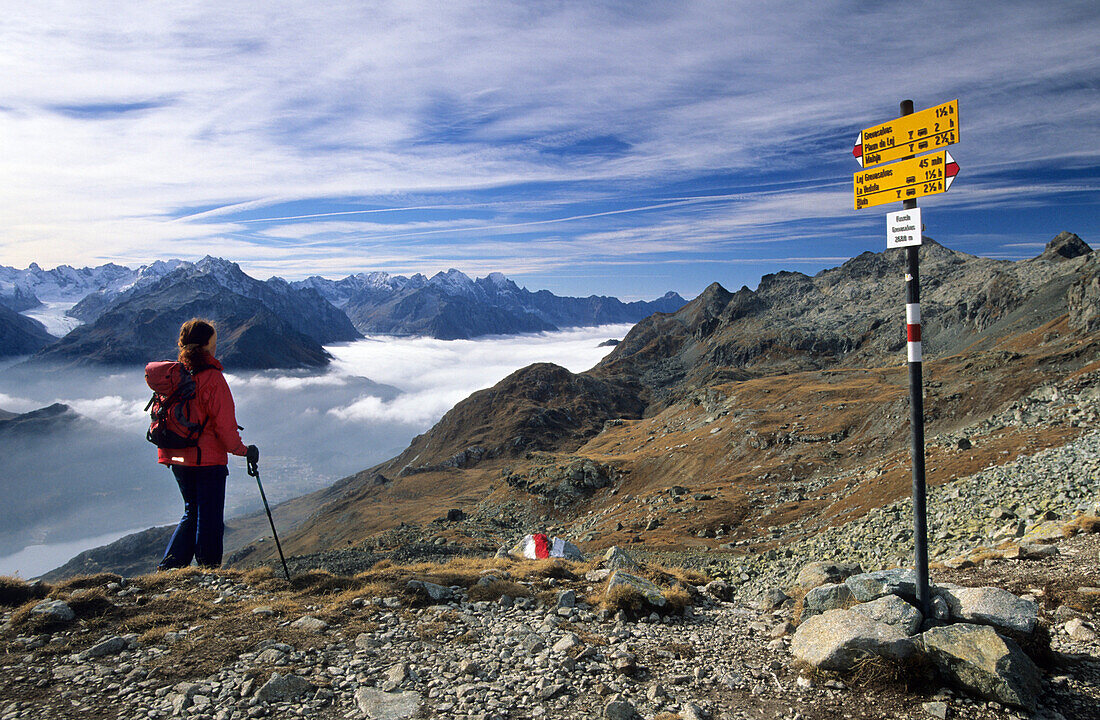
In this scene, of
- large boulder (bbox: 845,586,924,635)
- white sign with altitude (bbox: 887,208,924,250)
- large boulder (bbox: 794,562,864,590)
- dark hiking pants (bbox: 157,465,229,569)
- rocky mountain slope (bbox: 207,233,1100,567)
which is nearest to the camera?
white sign with altitude (bbox: 887,208,924,250)

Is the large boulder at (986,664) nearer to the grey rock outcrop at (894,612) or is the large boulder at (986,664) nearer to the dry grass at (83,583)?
the grey rock outcrop at (894,612)

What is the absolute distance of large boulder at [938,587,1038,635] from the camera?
22.8ft

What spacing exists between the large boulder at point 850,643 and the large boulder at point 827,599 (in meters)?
1.45

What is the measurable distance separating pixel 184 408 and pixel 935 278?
19661 centimetres

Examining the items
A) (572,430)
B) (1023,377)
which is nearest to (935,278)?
(572,430)

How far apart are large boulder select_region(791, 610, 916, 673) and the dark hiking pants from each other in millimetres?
10010

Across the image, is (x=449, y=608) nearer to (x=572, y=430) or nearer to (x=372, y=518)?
(x=372, y=518)

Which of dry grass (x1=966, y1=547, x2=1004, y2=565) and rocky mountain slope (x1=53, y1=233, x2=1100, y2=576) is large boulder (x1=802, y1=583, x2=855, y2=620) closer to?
dry grass (x1=966, y1=547, x2=1004, y2=565)

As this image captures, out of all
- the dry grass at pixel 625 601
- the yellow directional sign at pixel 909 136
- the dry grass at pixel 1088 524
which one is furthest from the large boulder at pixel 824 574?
the yellow directional sign at pixel 909 136

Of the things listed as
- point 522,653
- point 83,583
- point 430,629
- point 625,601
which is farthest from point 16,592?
point 625,601

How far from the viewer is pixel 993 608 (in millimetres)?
7266

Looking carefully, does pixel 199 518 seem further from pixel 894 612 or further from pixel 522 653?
pixel 894 612

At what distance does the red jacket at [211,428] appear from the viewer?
9367 millimetres

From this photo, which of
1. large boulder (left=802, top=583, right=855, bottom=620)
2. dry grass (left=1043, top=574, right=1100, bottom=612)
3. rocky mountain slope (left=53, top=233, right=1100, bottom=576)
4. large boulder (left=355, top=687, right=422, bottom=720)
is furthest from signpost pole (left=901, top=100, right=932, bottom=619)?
rocky mountain slope (left=53, top=233, right=1100, bottom=576)
